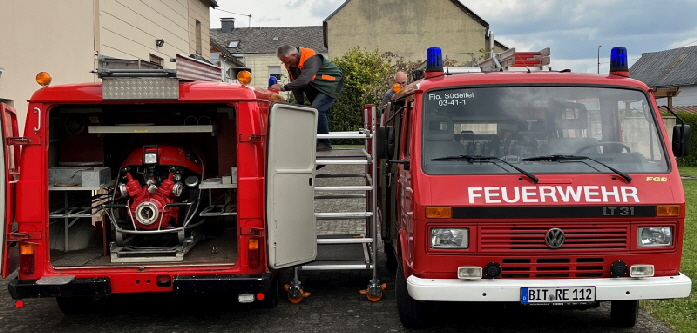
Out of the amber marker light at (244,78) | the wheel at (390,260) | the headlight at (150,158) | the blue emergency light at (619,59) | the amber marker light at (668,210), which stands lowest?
the wheel at (390,260)

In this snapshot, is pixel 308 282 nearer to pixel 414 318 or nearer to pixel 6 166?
pixel 414 318

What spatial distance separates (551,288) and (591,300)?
31 centimetres

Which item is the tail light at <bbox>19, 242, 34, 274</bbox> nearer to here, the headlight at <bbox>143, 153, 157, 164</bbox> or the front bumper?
the headlight at <bbox>143, 153, 157, 164</bbox>

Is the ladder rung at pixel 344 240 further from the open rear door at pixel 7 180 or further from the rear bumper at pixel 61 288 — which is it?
the open rear door at pixel 7 180

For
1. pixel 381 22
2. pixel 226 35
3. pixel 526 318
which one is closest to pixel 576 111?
pixel 526 318

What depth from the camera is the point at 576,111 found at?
19.3 ft

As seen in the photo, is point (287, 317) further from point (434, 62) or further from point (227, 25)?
point (227, 25)

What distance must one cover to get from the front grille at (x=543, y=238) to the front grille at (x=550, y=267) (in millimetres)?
81

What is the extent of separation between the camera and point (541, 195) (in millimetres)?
5402

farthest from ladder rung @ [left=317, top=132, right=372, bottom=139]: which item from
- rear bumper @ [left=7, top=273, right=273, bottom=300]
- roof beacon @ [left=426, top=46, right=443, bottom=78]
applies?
rear bumper @ [left=7, top=273, right=273, bottom=300]

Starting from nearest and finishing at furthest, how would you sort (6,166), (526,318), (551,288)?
(551,288)
(6,166)
(526,318)

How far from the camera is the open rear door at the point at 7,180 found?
5711mm

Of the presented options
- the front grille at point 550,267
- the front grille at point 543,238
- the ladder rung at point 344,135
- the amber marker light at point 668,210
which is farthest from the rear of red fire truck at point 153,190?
the amber marker light at point 668,210

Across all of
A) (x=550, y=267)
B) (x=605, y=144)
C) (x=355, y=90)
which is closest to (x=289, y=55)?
(x=605, y=144)
